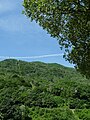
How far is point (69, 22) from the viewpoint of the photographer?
20000 mm

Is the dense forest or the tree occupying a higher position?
the tree

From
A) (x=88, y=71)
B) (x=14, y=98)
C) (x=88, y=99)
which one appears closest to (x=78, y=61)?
(x=88, y=71)

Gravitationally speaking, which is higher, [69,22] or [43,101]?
[69,22]

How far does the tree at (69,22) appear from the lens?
19.1 meters

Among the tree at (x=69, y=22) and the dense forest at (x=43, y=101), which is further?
the dense forest at (x=43, y=101)

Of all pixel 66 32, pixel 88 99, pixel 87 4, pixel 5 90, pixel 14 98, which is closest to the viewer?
pixel 87 4

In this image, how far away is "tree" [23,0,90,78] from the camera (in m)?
19.1

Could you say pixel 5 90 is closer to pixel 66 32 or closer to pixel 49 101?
pixel 49 101

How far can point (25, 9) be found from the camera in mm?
20094

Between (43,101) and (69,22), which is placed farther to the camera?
(43,101)

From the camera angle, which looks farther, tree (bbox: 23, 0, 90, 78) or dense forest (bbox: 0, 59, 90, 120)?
dense forest (bbox: 0, 59, 90, 120)

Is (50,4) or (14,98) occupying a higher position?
(50,4)

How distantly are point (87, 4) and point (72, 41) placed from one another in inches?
92.1

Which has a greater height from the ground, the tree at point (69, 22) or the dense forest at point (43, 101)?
the tree at point (69, 22)
